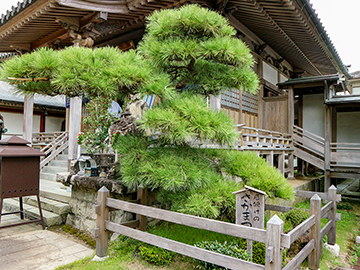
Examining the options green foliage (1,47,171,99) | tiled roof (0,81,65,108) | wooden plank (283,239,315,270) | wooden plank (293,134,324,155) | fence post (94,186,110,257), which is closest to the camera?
wooden plank (283,239,315,270)

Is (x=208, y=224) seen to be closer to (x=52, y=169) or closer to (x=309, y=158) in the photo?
(x=52, y=169)

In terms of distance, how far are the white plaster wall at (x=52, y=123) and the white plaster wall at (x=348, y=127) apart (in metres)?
15.6

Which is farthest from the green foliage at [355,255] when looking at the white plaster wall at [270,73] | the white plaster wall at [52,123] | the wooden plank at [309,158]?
the white plaster wall at [52,123]

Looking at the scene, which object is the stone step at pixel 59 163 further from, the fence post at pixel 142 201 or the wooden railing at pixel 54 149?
the fence post at pixel 142 201

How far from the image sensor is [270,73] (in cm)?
1072

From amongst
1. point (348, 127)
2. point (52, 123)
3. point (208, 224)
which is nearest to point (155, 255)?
point (208, 224)

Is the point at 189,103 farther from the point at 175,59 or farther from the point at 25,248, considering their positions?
the point at 25,248

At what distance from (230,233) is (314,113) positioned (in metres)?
10.9

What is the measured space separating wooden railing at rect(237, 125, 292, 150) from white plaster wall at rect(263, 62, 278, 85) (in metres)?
2.46

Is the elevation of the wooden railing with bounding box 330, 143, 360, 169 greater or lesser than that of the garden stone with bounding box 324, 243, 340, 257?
greater

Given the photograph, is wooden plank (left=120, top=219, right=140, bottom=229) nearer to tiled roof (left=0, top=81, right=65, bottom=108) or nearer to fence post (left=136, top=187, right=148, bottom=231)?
fence post (left=136, top=187, right=148, bottom=231)

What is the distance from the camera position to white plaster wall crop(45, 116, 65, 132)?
609 inches

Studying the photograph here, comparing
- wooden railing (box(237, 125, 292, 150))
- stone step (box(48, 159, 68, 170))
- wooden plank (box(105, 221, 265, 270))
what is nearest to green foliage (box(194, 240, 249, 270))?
wooden plank (box(105, 221, 265, 270))

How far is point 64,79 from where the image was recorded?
2.94 meters
